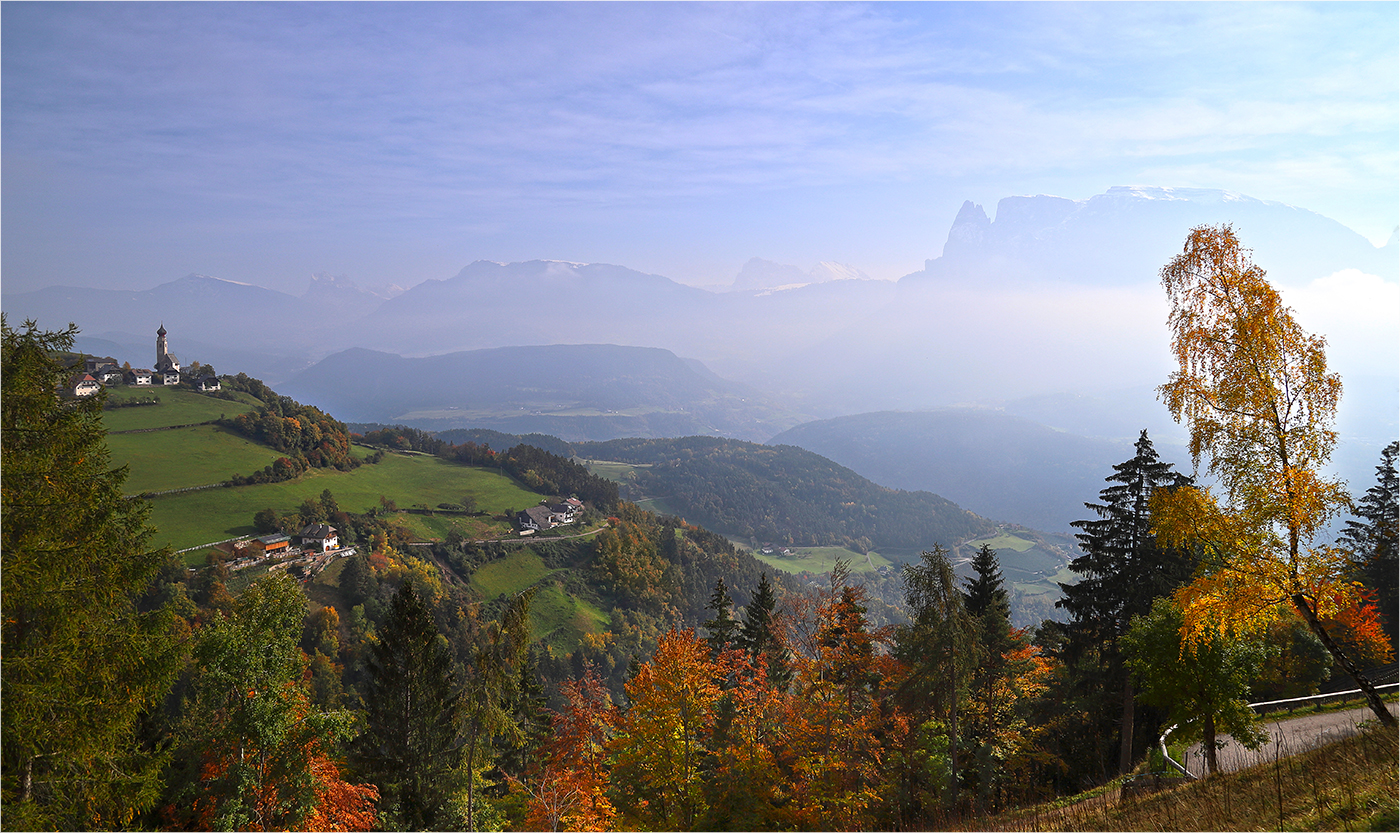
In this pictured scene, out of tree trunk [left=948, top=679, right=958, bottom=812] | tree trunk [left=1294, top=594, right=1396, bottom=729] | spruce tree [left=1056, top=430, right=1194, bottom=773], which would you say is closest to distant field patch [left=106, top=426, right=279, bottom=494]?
tree trunk [left=948, top=679, right=958, bottom=812]

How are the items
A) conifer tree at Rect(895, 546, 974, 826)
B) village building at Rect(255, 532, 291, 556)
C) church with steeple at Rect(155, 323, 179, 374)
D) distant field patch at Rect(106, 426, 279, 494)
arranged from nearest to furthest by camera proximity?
conifer tree at Rect(895, 546, 974, 826)
village building at Rect(255, 532, 291, 556)
distant field patch at Rect(106, 426, 279, 494)
church with steeple at Rect(155, 323, 179, 374)

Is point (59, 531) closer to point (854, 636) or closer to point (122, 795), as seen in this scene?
point (122, 795)

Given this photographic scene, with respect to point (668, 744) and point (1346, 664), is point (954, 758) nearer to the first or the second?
point (668, 744)

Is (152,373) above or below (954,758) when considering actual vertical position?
above

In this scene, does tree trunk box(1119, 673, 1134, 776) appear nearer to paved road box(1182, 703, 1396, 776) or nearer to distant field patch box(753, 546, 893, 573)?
paved road box(1182, 703, 1396, 776)

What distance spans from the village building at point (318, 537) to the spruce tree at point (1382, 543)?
93.5 meters

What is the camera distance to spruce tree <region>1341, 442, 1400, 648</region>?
26.5 metres

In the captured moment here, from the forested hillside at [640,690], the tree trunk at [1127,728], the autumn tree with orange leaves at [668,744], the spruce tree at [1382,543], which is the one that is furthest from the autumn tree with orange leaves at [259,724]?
the spruce tree at [1382,543]

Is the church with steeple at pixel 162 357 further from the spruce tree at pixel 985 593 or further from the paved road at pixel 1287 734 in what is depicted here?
the paved road at pixel 1287 734

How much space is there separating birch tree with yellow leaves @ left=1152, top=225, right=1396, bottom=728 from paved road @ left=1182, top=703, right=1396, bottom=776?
291 inches

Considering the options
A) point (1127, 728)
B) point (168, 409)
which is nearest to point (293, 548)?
point (168, 409)

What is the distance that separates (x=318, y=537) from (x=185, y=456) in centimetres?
2706

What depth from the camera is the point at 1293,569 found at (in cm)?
920

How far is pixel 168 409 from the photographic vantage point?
320 ft
